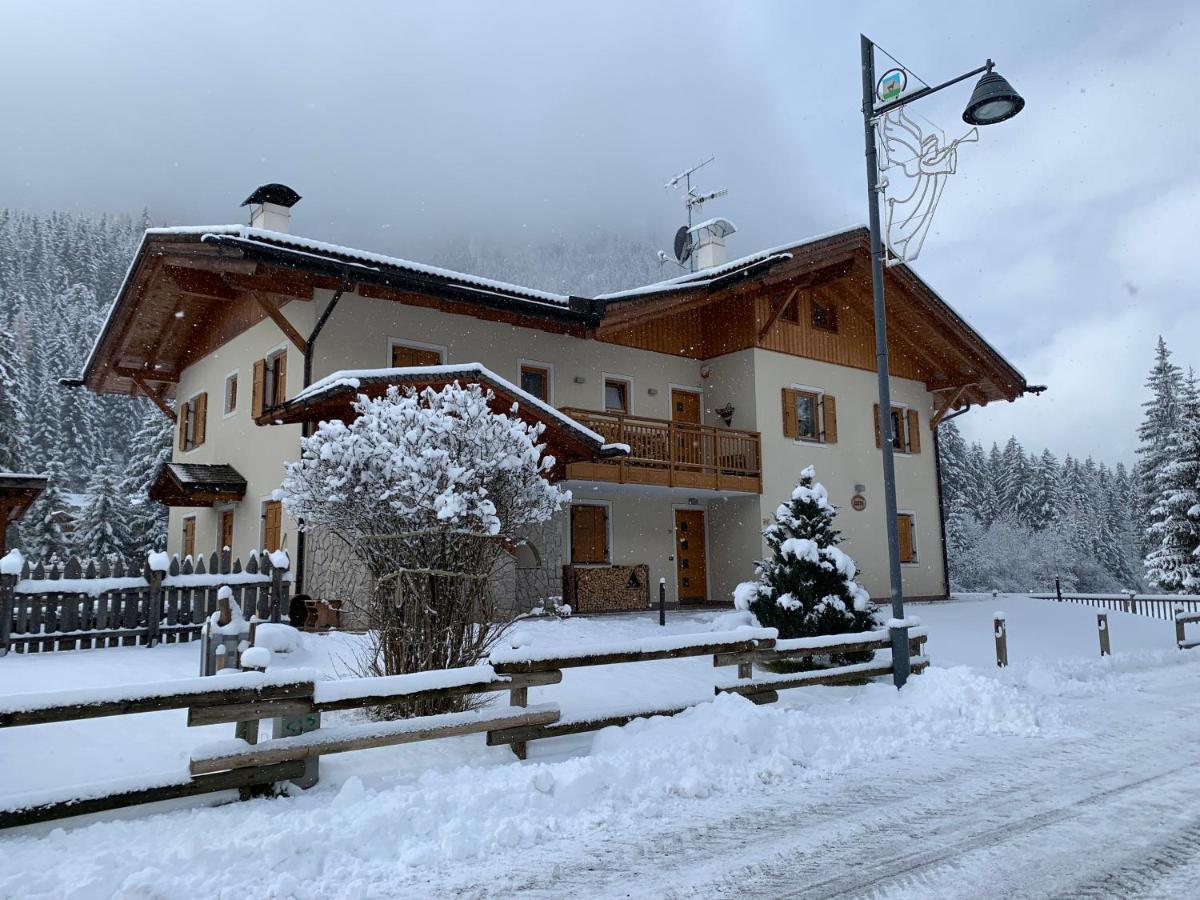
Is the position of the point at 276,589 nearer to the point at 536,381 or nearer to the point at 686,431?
the point at 536,381

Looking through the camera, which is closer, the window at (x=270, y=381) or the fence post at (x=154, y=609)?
the fence post at (x=154, y=609)

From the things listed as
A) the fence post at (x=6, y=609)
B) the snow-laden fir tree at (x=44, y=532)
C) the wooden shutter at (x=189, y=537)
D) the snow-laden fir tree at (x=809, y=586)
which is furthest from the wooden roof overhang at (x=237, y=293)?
the snow-laden fir tree at (x=44, y=532)

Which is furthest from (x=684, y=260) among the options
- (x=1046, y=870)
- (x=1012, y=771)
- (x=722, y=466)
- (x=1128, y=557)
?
(x=1128, y=557)

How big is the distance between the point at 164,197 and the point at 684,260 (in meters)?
175

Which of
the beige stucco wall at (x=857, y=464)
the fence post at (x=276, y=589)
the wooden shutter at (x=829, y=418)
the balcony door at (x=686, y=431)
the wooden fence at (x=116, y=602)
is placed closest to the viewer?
the wooden fence at (x=116, y=602)

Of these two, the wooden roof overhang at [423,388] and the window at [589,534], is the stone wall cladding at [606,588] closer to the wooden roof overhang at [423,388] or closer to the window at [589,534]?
the window at [589,534]

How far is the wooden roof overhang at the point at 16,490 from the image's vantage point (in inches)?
572

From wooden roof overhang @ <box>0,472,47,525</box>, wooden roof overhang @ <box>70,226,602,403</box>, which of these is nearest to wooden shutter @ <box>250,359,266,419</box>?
wooden roof overhang @ <box>70,226,602,403</box>

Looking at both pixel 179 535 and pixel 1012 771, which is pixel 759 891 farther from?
Result: pixel 179 535

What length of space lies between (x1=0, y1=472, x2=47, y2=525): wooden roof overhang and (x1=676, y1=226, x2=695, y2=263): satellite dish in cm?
1737

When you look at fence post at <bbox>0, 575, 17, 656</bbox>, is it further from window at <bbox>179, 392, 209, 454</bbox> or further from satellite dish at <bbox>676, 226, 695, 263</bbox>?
satellite dish at <bbox>676, 226, 695, 263</bbox>

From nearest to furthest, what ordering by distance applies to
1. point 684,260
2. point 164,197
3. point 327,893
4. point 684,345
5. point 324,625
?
point 327,893 → point 324,625 → point 684,345 → point 684,260 → point 164,197

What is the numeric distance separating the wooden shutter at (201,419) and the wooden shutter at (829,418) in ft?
49.5

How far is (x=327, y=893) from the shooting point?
4082 mm
